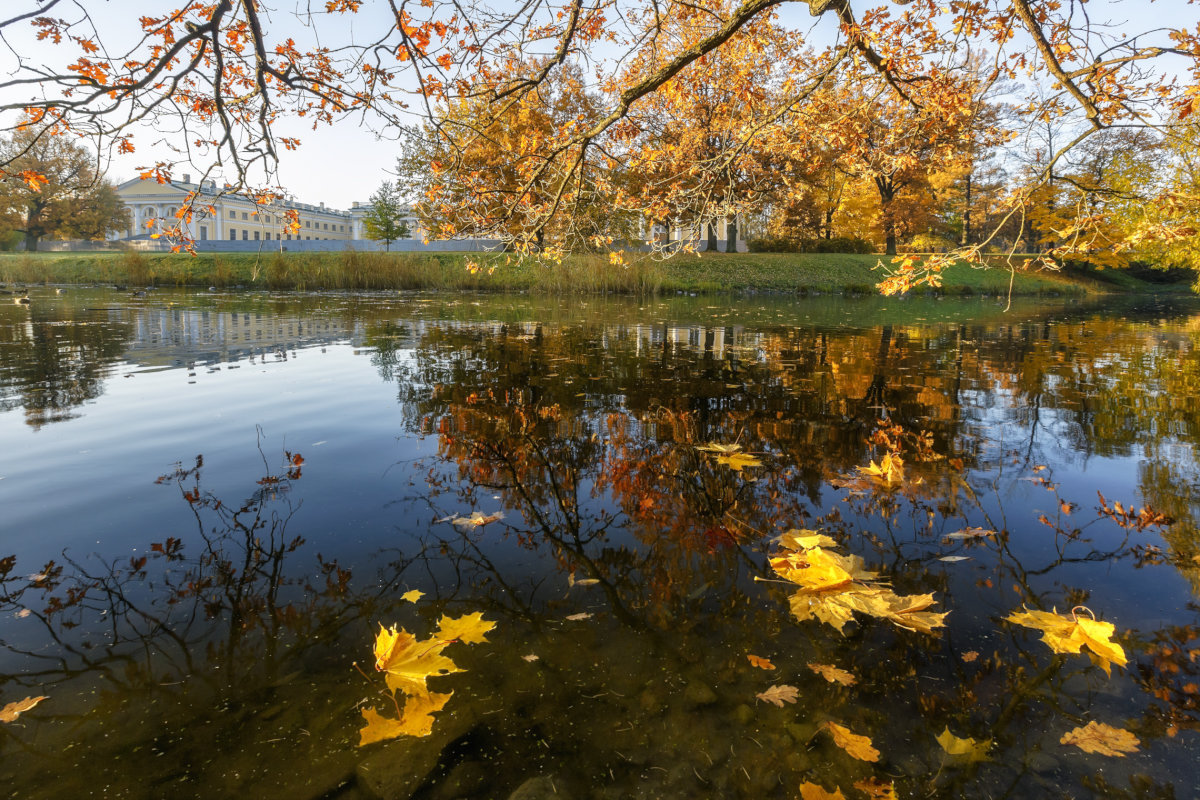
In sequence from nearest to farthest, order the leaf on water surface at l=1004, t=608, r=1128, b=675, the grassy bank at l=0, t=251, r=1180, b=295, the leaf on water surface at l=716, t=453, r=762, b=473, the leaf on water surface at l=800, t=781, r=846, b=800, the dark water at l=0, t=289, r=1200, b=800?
the leaf on water surface at l=800, t=781, r=846, b=800 → the dark water at l=0, t=289, r=1200, b=800 → the leaf on water surface at l=1004, t=608, r=1128, b=675 → the leaf on water surface at l=716, t=453, r=762, b=473 → the grassy bank at l=0, t=251, r=1180, b=295

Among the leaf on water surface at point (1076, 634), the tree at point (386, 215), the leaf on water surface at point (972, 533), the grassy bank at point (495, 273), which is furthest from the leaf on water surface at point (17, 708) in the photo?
the tree at point (386, 215)

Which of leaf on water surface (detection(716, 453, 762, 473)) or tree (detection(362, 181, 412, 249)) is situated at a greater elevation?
tree (detection(362, 181, 412, 249))

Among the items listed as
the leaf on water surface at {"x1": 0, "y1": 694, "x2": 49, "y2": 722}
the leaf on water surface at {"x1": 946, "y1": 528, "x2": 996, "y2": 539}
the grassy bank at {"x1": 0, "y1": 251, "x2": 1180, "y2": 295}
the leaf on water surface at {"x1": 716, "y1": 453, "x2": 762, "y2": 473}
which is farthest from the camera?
the grassy bank at {"x1": 0, "y1": 251, "x2": 1180, "y2": 295}

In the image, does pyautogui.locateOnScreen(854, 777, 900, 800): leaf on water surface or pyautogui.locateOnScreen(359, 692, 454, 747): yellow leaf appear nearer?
pyautogui.locateOnScreen(854, 777, 900, 800): leaf on water surface

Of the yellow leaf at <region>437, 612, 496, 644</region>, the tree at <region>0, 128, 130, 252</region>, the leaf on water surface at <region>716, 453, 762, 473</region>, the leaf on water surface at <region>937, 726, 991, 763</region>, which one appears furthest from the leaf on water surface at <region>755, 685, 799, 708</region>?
the tree at <region>0, 128, 130, 252</region>

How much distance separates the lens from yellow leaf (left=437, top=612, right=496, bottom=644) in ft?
7.22

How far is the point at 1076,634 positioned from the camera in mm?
2217

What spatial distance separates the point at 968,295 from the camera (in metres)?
32.5

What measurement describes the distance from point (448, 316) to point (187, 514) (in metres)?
12.4

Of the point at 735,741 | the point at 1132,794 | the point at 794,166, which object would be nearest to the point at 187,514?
the point at 735,741

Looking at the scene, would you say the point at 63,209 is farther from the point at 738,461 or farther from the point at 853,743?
the point at 853,743

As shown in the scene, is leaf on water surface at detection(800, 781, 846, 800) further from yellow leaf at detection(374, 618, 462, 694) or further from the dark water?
yellow leaf at detection(374, 618, 462, 694)

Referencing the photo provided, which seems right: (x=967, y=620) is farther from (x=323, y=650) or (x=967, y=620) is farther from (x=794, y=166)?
(x=794, y=166)

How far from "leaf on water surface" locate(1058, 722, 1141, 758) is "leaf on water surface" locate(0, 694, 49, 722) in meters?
3.14
